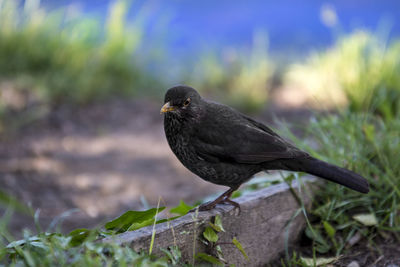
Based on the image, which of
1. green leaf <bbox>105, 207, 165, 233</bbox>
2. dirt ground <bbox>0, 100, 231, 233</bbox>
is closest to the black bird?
green leaf <bbox>105, 207, 165, 233</bbox>

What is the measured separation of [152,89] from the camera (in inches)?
348

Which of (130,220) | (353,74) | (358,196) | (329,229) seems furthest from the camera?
(353,74)

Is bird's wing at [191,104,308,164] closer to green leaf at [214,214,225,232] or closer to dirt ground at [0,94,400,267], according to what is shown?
green leaf at [214,214,225,232]

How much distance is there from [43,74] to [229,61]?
383 cm

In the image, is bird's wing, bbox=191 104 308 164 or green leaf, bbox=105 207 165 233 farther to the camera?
bird's wing, bbox=191 104 308 164

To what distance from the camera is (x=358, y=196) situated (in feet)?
9.73

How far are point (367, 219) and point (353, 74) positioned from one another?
4148 mm

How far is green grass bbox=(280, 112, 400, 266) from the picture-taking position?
2793 mm

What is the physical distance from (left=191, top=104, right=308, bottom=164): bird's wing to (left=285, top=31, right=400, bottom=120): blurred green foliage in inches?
101

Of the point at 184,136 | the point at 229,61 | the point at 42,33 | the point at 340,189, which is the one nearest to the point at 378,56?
the point at 229,61

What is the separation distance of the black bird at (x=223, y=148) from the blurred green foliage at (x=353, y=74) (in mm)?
2524

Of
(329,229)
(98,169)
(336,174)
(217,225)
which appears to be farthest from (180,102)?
(98,169)

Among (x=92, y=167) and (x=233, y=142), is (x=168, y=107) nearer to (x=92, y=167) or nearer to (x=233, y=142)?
(x=233, y=142)

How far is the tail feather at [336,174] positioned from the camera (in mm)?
2460
